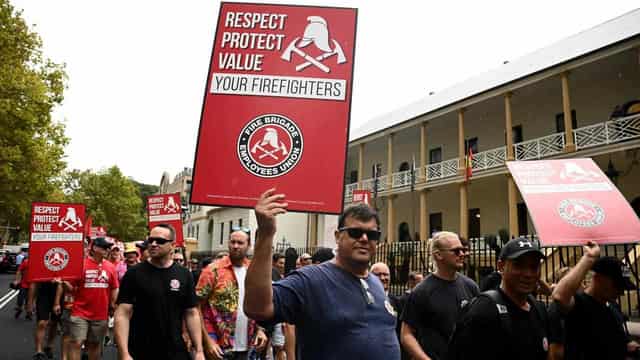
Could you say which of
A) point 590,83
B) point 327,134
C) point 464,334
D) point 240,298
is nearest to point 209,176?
point 327,134

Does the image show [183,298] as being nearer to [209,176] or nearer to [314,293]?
[209,176]

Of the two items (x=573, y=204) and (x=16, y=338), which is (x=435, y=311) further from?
(x=16, y=338)

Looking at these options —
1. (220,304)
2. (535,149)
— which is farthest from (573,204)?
(535,149)

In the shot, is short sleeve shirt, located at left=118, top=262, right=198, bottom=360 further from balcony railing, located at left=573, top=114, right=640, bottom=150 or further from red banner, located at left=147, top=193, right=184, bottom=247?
balcony railing, located at left=573, top=114, right=640, bottom=150

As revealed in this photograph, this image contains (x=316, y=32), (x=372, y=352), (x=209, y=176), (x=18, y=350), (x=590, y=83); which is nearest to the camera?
(x=372, y=352)

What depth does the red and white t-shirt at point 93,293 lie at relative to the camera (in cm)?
729

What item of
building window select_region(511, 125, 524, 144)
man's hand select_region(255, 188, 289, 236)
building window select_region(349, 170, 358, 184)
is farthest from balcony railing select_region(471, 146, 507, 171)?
man's hand select_region(255, 188, 289, 236)

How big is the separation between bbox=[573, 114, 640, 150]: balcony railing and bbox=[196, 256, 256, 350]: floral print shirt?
48.6 feet

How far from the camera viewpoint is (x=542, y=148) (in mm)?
19141

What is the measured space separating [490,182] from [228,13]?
21.5 meters

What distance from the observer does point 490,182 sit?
23.2 meters

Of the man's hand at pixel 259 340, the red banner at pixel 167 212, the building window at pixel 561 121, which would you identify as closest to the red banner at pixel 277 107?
the man's hand at pixel 259 340

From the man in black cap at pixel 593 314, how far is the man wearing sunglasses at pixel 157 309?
2902 mm

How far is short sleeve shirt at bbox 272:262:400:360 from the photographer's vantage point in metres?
2.45
